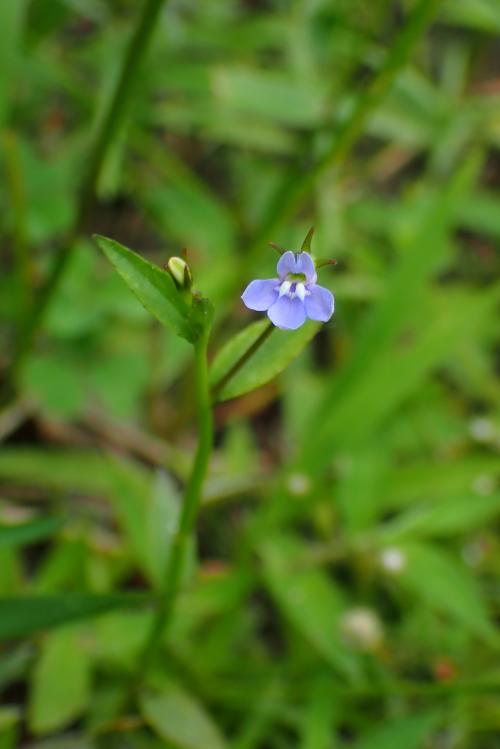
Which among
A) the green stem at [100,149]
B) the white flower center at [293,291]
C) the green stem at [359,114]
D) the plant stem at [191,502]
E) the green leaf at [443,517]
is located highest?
the green stem at [359,114]

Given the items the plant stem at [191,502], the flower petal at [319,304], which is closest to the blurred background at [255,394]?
the plant stem at [191,502]

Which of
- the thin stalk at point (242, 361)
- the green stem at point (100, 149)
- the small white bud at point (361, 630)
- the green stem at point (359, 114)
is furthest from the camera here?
the small white bud at point (361, 630)

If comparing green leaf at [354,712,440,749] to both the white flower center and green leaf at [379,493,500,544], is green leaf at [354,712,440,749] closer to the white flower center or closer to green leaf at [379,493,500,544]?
green leaf at [379,493,500,544]

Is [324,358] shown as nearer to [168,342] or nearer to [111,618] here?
[168,342]

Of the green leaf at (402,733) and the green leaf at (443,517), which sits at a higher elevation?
the green leaf at (443,517)

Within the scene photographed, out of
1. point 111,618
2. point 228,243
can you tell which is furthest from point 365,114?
point 111,618

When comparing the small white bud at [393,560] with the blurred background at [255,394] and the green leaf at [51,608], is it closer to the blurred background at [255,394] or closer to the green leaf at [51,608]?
the blurred background at [255,394]

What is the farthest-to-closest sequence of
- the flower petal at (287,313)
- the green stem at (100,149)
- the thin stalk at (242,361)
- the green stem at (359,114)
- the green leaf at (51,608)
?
the green stem at (359,114) → the green stem at (100,149) → the green leaf at (51,608) → the thin stalk at (242,361) → the flower petal at (287,313)

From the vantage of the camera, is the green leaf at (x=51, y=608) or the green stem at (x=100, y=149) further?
the green stem at (x=100, y=149)

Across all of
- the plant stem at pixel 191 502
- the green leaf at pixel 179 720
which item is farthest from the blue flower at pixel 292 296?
the green leaf at pixel 179 720
